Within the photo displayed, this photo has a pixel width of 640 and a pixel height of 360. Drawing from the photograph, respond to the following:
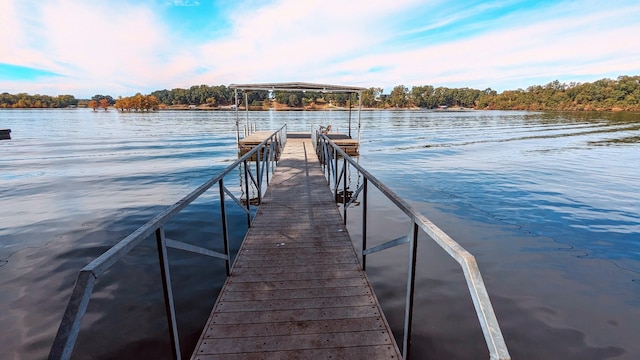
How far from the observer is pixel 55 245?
20.9 ft

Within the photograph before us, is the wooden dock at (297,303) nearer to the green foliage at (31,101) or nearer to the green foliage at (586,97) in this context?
the green foliage at (586,97)

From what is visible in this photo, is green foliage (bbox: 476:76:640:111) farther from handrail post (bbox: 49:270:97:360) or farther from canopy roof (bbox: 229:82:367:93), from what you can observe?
handrail post (bbox: 49:270:97:360)

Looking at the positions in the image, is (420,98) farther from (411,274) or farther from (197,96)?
(411,274)

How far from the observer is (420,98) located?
162 m

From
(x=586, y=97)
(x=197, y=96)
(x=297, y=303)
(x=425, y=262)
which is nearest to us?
(x=297, y=303)

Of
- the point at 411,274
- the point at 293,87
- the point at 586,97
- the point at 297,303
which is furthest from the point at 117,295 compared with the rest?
the point at 586,97

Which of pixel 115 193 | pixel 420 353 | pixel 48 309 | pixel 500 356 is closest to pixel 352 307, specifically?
pixel 420 353

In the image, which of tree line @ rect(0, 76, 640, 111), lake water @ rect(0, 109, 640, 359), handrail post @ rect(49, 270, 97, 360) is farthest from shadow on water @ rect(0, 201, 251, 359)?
tree line @ rect(0, 76, 640, 111)

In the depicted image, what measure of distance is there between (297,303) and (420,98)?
172687 mm

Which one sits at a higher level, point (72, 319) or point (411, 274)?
point (72, 319)

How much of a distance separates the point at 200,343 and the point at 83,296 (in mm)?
1547

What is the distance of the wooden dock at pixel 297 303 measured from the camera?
2.58 meters

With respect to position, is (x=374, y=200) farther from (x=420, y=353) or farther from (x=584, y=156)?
(x=584, y=156)

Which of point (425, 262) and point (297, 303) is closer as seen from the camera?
point (297, 303)
